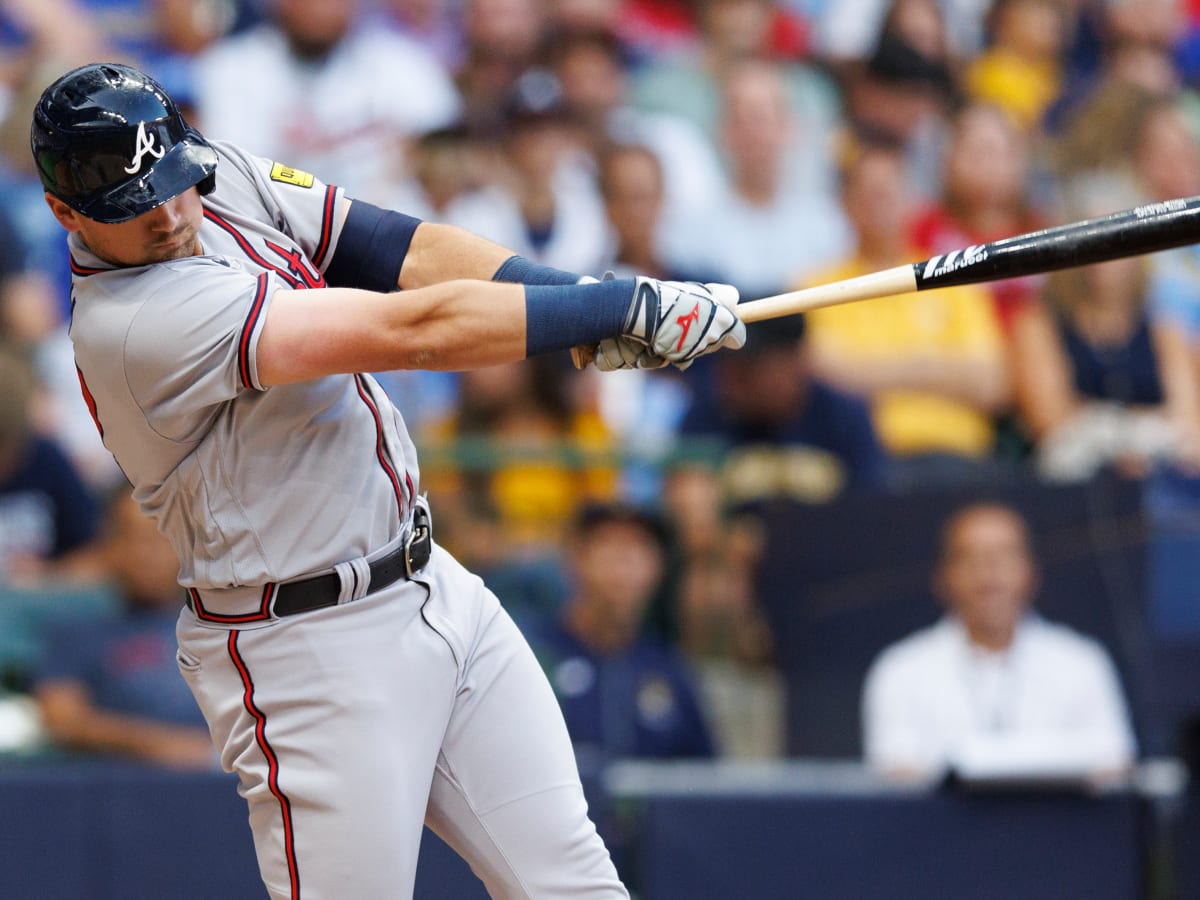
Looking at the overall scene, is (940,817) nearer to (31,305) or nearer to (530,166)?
(530,166)

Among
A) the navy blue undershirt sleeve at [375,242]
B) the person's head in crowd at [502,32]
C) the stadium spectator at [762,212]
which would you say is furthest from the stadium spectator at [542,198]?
the navy blue undershirt sleeve at [375,242]

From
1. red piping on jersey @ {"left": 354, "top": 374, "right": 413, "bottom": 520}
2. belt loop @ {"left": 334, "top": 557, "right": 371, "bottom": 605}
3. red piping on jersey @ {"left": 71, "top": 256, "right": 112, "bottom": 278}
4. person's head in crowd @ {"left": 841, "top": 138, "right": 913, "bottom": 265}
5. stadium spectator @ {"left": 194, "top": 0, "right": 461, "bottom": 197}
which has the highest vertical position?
stadium spectator @ {"left": 194, "top": 0, "right": 461, "bottom": 197}

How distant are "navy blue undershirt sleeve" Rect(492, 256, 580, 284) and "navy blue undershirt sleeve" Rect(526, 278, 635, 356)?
0.24 m

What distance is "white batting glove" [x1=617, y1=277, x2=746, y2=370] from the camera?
8.68ft

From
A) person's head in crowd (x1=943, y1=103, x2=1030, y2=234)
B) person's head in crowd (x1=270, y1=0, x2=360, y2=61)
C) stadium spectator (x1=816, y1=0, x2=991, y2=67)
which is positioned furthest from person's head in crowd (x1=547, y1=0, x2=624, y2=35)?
person's head in crowd (x1=943, y1=103, x2=1030, y2=234)

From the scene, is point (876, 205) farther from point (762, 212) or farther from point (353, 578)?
point (353, 578)

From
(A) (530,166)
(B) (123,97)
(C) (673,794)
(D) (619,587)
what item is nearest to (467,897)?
(C) (673,794)

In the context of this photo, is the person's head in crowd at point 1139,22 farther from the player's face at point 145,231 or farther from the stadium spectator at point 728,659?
the player's face at point 145,231

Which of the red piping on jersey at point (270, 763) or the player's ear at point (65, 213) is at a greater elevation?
the player's ear at point (65, 213)

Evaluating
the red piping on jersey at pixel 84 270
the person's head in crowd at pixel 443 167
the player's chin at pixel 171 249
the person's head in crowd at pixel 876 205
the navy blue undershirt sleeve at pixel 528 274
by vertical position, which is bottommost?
the navy blue undershirt sleeve at pixel 528 274

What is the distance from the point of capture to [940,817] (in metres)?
4.86

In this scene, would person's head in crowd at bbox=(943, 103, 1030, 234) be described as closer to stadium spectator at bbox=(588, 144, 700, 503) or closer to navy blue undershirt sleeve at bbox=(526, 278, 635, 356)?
stadium spectator at bbox=(588, 144, 700, 503)

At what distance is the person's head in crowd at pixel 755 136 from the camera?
283 inches

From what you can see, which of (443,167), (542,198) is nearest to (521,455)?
Answer: (542,198)
